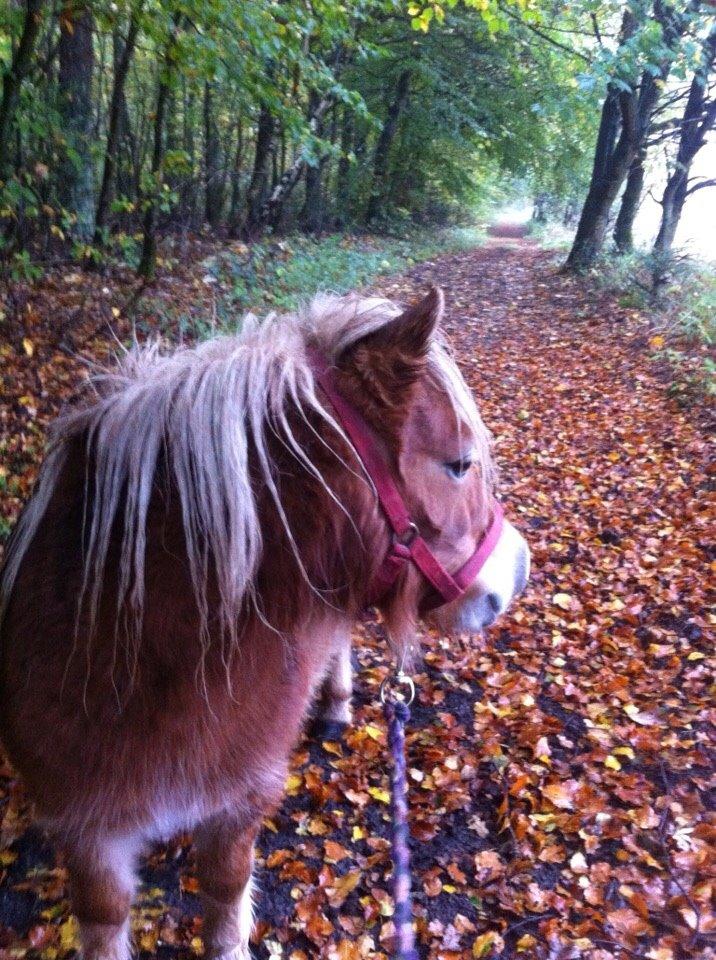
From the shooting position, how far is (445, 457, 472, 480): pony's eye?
1.65 m

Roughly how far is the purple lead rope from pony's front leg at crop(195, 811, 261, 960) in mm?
450

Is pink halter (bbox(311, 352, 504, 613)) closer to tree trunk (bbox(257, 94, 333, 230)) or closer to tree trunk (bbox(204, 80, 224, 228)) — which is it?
tree trunk (bbox(204, 80, 224, 228))

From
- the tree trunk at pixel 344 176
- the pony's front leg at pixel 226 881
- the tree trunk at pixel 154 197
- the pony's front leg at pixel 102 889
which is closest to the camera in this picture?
the pony's front leg at pixel 102 889

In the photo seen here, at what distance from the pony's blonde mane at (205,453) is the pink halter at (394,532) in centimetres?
4

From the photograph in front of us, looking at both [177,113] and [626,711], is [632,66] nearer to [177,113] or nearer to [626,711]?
[177,113]

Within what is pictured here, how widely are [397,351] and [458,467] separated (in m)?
0.38

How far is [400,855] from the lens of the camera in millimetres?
1878

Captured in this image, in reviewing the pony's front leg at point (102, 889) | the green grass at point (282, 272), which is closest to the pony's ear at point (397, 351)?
the pony's front leg at point (102, 889)

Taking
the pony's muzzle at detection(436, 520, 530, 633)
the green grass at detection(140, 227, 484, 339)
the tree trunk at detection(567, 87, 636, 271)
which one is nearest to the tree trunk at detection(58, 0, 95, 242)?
the green grass at detection(140, 227, 484, 339)

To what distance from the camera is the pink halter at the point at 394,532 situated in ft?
4.91

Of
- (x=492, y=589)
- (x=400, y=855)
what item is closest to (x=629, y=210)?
(x=492, y=589)

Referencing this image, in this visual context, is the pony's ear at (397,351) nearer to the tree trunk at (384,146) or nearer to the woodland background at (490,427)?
the woodland background at (490,427)

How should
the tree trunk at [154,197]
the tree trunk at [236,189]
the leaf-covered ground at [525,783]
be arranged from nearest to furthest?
the leaf-covered ground at [525,783] → the tree trunk at [154,197] → the tree trunk at [236,189]

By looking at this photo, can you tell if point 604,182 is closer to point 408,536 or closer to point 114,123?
point 114,123
